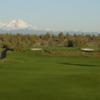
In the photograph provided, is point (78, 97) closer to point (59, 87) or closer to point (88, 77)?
point (59, 87)

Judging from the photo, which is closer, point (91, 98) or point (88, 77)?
point (91, 98)

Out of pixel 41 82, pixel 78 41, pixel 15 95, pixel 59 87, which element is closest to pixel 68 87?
pixel 59 87

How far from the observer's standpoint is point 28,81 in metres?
21.7

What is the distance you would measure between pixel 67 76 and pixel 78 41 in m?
78.9

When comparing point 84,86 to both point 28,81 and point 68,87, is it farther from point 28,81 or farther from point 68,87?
point 28,81

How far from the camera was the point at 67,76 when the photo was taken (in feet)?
79.0

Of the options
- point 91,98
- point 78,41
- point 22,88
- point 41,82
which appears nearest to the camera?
point 91,98

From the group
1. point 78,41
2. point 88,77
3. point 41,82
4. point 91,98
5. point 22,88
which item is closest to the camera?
point 91,98

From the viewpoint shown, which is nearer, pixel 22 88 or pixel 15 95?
pixel 15 95

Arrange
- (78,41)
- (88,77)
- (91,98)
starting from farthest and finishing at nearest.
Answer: (78,41)
(88,77)
(91,98)

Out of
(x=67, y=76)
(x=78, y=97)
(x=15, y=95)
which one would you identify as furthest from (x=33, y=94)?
(x=67, y=76)

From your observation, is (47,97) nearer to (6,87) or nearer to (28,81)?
(6,87)

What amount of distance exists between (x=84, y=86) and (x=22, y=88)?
318 centimetres

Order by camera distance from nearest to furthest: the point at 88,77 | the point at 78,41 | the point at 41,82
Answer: the point at 41,82
the point at 88,77
the point at 78,41
